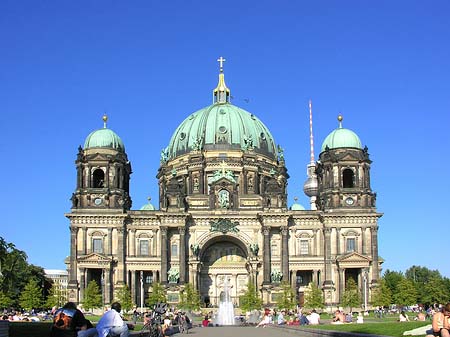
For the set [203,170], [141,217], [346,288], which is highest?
[203,170]

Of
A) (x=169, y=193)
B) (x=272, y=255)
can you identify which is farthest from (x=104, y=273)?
(x=272, y=255)

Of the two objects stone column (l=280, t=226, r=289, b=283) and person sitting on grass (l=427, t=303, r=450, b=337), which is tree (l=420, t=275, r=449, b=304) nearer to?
stone column (l=280, t=226, r=289, b=283)

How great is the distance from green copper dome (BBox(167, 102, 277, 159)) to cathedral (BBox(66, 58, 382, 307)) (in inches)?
317

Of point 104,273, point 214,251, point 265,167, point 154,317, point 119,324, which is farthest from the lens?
point 265,167

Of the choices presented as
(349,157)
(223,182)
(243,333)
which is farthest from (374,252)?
(243,333)

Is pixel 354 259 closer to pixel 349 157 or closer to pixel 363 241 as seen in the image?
pixel 363 241

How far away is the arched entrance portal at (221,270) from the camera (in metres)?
109

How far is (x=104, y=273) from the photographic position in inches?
3986

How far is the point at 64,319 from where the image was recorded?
60.9ft

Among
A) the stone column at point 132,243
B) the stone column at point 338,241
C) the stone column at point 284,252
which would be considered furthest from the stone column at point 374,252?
the stone column at point 132,243

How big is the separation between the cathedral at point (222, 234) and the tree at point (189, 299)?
190cm

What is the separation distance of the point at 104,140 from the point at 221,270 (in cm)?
2384

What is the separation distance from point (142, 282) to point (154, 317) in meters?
65.5

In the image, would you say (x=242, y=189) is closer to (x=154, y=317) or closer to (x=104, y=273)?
(x=104, y=273)
